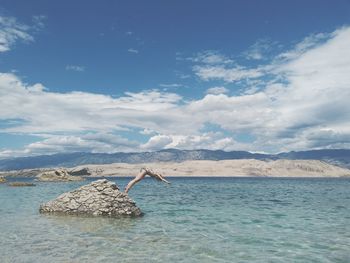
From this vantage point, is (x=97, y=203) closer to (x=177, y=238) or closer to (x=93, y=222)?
(x=93, y=222)

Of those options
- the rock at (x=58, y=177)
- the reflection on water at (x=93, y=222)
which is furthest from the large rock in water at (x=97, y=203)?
the rock at (x=58, y=177)

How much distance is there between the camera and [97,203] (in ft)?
110

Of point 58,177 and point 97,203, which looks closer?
point 97,203

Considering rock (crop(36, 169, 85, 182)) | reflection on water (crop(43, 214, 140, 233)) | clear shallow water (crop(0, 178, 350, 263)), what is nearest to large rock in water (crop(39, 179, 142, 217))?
reflection on water (crop(43, 214, 140, 233))

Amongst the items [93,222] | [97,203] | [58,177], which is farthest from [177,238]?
[58,177]

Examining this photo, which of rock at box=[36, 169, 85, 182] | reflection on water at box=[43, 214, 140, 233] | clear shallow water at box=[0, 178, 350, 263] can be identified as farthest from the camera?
rock at box=[36, 169, 85, 182]

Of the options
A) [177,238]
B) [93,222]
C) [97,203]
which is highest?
[97,203]

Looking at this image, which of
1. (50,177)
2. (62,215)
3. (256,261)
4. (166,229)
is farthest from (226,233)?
(50,177)

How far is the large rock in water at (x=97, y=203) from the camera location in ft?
108

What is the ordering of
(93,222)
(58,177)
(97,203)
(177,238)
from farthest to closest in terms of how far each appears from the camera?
(58,177) → (97,203) → (93,222) → (177,238)

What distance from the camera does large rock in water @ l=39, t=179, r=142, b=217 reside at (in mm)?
32906

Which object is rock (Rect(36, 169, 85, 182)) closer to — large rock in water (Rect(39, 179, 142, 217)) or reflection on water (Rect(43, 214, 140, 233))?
large rock in water (Rect(39, 179, 142, 217))

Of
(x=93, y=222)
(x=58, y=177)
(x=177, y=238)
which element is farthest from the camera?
(x=58, y=177)

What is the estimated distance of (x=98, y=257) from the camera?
1788 centimetres
